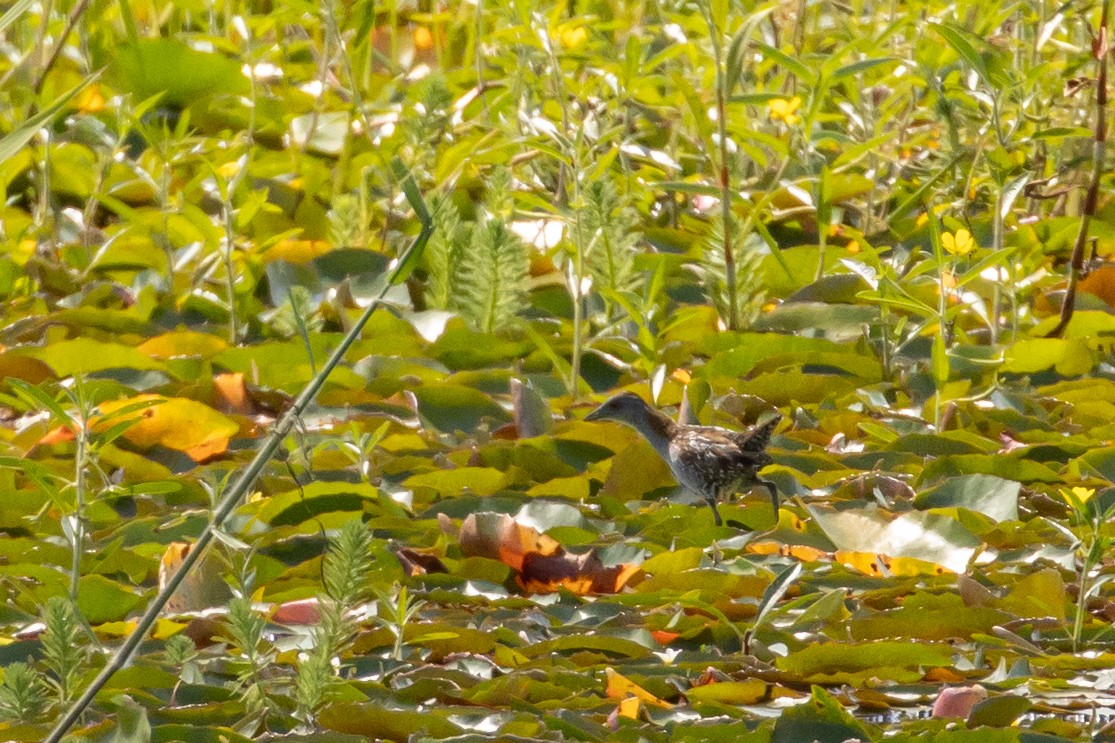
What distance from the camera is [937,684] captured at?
2609mm

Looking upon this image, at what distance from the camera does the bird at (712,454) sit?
3400 mm

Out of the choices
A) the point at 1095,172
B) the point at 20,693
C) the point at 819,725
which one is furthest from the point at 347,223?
the point at 819,725

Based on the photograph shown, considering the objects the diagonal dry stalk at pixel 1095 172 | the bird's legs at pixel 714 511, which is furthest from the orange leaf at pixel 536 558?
the diagonal dry stalk at pixel 1095 172

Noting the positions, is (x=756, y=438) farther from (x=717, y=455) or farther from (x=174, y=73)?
(x=174, y=73)

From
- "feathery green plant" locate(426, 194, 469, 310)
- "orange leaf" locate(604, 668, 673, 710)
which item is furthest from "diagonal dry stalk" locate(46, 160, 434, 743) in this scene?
"feathery green plant" locate(426, 194, 469, 310)

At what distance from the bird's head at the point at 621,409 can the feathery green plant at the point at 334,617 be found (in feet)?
4.56

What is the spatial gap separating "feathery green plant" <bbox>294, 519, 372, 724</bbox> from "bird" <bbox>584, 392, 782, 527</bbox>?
42.4 inches

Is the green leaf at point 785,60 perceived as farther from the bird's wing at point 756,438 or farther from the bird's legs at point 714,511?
the bird's legs at point 714,511

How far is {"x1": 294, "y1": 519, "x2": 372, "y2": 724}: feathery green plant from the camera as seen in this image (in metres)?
2.35

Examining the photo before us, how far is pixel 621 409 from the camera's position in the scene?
3.82 m

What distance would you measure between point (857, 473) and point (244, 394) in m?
1.40

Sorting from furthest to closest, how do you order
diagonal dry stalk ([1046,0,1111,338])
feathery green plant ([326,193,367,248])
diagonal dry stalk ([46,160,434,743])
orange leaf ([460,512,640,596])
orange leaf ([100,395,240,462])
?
feathery green plant ([326,193,367,248]) → diagonal dry stalk ([1046,0,1111,338]) → orange leaf ([100,395,240,462]) → orange leaf ([460,512,640,596]) → diagonal dry stalk ([46,160,434,743])

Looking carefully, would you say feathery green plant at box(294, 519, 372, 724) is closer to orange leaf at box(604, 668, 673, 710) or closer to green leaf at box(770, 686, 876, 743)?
orange leaf at box(604, 668, 673, 710)

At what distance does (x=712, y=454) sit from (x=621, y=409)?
1.44 ft
